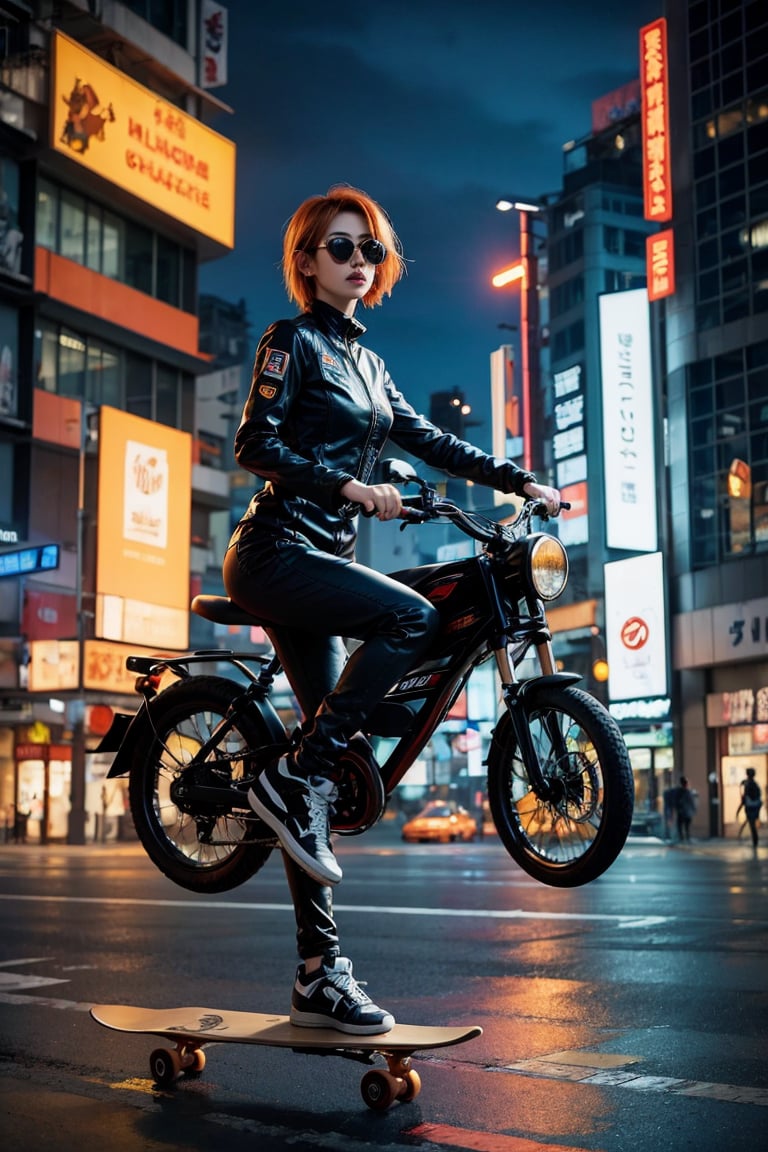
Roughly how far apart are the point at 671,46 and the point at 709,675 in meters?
21.0

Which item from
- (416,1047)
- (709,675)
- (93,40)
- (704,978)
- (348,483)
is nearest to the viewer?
(348,483)

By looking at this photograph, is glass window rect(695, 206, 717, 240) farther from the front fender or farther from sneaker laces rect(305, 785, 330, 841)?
sneaker laces rect(305, 785, 330, 841)

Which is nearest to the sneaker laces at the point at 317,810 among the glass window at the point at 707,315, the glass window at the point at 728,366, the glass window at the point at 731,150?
the glass window at the point at 728,366

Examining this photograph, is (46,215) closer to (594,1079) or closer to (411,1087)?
(594,1079)

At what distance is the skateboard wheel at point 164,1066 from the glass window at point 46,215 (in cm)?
4354

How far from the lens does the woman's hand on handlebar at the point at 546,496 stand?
484cm

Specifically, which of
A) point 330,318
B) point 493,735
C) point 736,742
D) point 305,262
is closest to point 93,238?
point 736,742

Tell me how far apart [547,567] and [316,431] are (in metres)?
0.93

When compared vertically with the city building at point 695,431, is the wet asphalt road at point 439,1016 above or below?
below

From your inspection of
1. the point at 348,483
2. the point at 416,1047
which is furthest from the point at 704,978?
the point at 348,483

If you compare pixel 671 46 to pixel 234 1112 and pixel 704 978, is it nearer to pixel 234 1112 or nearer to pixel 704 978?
pixel 704 978

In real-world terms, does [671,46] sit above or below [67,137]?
above

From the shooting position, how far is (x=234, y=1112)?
514 cm

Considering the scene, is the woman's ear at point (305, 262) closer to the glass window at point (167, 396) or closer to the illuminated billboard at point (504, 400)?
the glass window at point (167, 396)
